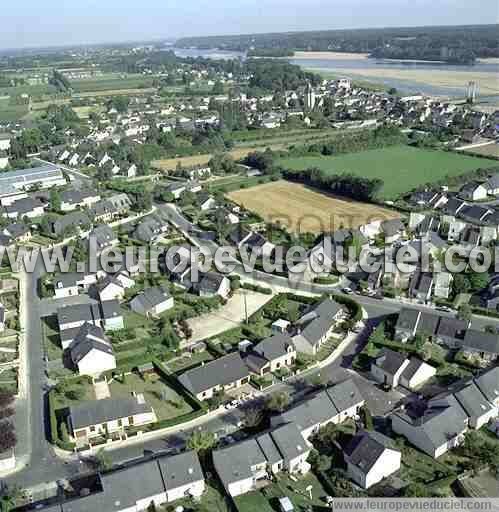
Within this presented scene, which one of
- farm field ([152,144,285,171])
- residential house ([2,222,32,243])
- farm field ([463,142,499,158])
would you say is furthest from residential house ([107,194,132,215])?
farm field ([463,142,499,158])

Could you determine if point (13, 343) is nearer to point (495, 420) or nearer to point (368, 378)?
point (368, 378)

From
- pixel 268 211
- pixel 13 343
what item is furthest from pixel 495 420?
pixel 268 211

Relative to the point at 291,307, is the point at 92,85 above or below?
above

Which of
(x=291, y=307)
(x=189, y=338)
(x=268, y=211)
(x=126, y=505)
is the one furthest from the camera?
(x=268, y=211)

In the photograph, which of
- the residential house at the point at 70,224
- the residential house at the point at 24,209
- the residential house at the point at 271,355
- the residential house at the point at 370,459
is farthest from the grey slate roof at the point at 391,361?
the residential house at the point at 24,209

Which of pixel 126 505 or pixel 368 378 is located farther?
pixel 368 378

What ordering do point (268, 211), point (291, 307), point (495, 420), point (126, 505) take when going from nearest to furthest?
point (126, 505) → point (495, 420) → point (291, 307) → point (268, 211)
